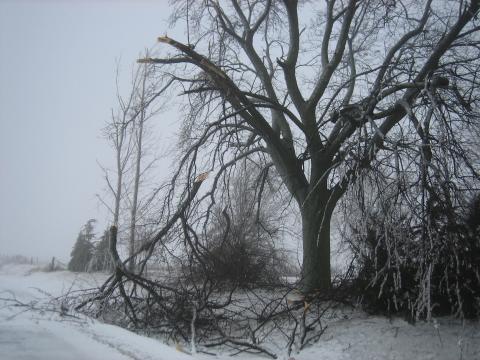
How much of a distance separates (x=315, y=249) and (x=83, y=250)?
795 centimetres

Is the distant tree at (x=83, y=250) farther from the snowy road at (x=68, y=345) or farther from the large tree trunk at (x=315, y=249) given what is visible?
the snowy road at (x=68, y=345)

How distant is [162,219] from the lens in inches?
275

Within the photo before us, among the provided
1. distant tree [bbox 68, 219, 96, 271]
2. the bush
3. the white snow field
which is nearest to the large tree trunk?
the white snow field

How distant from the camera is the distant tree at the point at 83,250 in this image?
11298 mm

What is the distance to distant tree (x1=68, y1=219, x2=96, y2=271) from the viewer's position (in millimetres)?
11298

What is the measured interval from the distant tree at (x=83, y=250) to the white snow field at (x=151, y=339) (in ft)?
14.1

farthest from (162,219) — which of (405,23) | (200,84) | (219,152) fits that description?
(405,23)

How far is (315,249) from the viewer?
23.8 ft

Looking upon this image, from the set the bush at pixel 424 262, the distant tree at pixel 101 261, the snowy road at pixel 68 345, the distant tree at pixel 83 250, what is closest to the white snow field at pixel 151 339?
the snowy road at pixel 68 345

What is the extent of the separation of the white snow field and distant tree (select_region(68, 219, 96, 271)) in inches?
170

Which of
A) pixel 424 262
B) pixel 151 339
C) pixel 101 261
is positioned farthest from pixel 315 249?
pixel 101 261

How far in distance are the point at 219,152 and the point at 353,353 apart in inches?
158

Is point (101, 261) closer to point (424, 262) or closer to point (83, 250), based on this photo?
point (83, 250)

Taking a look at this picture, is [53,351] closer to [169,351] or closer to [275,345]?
[169,351]
